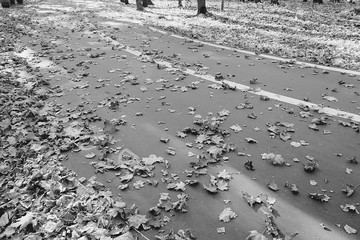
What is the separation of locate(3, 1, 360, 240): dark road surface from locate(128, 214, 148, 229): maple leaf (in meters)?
0.12

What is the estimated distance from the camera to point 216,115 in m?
4.80

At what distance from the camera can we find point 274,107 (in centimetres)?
496

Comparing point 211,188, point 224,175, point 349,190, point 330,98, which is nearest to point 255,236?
point 211,188

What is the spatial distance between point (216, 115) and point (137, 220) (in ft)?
8.16

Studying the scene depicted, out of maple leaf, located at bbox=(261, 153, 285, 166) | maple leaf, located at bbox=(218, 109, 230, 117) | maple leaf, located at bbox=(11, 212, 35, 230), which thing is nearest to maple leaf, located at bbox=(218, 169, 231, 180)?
maple leaf, located at bbox=(261, 153, 285, 166)

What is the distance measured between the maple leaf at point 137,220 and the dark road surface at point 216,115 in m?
0.12

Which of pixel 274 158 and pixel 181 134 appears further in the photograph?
pixel 181 134

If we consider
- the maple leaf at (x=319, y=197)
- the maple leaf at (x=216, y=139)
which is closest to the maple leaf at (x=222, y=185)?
the maple leaf at (x=216, y=139)

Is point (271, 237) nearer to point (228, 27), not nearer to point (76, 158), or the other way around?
point (76, 158)

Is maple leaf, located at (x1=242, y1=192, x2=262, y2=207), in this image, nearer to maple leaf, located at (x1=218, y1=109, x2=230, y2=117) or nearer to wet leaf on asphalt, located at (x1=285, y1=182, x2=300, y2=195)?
wet leaf on asphalt, located at (x1=285, y1=182, x2=300, y2=195)

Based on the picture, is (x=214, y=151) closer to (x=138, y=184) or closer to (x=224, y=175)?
(x=224, y=175)

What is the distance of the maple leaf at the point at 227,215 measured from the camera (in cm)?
290

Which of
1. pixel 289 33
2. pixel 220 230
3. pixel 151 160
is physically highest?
pixel 289 33

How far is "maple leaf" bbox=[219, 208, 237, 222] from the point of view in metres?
2.90
